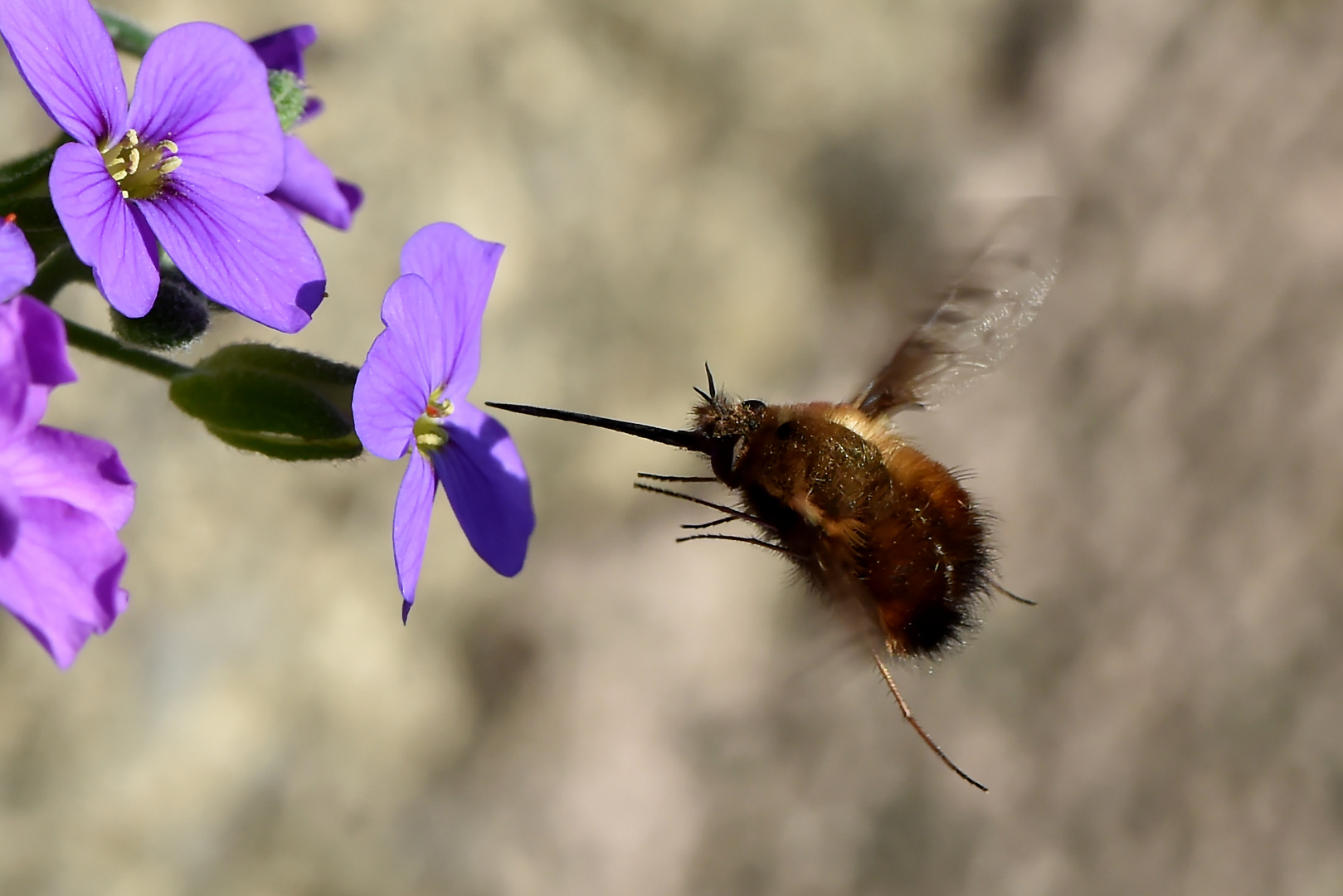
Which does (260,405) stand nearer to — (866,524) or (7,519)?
(7,519)

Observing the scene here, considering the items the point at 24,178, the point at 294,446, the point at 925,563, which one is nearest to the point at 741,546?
the point at 925,563

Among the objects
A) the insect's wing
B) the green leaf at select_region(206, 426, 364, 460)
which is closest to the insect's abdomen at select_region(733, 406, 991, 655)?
the insect's wing

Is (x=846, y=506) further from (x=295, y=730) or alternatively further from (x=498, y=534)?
(x=295, y=730)

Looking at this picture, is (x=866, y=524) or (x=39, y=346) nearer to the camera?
(x=39, y=346)

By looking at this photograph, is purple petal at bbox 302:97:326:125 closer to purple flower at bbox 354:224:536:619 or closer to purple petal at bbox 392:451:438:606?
purple flower at bbox 354:224:536:619

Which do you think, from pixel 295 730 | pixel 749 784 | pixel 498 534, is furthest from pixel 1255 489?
pixel 498 534
